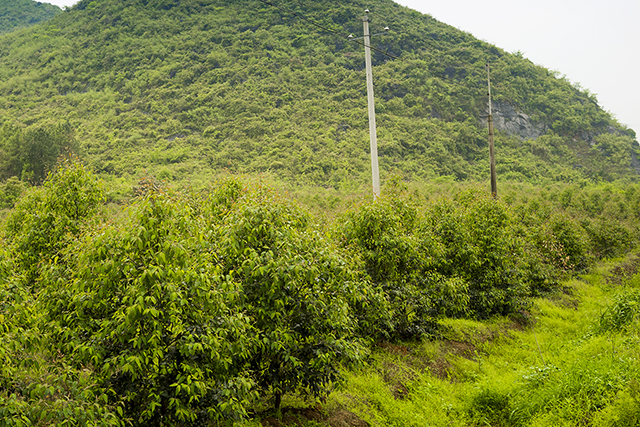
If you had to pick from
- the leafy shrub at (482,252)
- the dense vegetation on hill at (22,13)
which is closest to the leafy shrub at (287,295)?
the leafy shrub at (482,252)

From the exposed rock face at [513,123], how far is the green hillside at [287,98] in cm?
23

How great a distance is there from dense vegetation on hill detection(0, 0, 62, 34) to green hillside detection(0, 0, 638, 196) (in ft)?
97.9

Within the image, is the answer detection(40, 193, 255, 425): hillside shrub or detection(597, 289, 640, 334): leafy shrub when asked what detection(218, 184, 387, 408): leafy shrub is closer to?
detection(40, 193, 255, 425): hillside shrub

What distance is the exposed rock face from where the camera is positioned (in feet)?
229

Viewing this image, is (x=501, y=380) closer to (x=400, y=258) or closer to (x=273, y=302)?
(x=400, y=258)

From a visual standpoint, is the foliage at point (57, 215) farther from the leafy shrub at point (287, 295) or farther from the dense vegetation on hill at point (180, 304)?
the leafy shrub at point (287, 295)

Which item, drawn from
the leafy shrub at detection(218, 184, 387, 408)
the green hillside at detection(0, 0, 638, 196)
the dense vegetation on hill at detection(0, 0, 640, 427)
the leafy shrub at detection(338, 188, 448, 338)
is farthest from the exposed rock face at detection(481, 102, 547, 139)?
the leafy shrub at detection(218, 184, 387, 408)

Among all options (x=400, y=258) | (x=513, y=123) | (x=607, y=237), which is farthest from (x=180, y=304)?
(x=513, y=123)

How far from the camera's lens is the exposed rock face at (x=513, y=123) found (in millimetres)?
69688

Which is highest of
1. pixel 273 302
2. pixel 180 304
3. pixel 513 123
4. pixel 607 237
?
pixel 513 123

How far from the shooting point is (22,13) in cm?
11738

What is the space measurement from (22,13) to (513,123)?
12657 cm

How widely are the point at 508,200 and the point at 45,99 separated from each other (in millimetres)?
67001

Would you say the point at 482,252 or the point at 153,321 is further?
the point at 482,252
